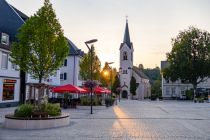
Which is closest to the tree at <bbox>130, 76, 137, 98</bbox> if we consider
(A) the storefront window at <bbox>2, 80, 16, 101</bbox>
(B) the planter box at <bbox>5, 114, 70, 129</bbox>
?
(A) the storefront window at <bbox>2, 80, 16, 101</bbox>

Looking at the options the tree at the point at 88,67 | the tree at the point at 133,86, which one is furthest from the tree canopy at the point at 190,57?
the tree at the point at 88,67

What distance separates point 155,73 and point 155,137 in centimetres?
13906

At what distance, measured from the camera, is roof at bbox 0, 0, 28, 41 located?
3703 centimetres

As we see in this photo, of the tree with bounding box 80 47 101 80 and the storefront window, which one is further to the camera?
the tree with bounding box 80 47 101 80

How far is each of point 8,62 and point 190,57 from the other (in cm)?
4591

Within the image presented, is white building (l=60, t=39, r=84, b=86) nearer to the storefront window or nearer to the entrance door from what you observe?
the storefront window

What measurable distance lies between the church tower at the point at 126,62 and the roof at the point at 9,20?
183 feet

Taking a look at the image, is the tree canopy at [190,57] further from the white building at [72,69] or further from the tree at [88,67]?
the tree at [88,67]

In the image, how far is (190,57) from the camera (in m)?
68.6

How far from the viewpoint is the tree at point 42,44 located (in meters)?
20.0

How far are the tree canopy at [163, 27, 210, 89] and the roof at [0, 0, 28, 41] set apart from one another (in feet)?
128

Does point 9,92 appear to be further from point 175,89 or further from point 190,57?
point 175,89

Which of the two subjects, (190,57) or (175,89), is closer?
(190,57)

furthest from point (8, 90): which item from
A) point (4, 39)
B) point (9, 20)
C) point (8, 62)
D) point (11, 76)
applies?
point (9, 20)
